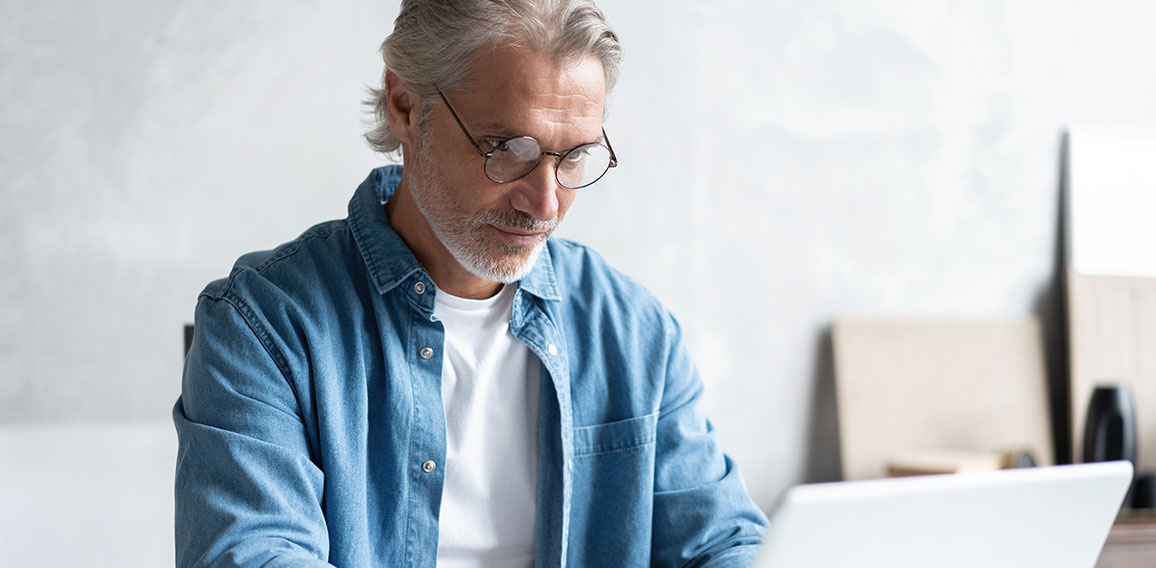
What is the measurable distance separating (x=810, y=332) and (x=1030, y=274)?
2.48 ft

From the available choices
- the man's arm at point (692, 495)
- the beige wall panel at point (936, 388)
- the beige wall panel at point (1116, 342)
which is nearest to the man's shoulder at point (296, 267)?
the man's arm at point (692, 495)

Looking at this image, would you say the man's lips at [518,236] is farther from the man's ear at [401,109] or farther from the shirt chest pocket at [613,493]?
the shirt chest pocket at [613,493]

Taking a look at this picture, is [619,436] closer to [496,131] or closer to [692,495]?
[692,495]

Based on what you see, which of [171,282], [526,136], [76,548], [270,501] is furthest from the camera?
[171,282]

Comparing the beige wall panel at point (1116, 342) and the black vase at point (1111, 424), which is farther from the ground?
the beige wall panel at point (1116, 342)

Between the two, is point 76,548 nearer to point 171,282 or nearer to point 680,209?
point 171,282

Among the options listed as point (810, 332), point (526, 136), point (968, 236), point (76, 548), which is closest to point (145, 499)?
point (76, 548)

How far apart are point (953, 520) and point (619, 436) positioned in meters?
0.69

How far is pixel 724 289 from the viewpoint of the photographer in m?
2.89

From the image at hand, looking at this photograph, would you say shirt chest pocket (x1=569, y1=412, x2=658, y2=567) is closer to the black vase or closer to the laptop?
the laptop

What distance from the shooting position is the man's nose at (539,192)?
1.38 metres

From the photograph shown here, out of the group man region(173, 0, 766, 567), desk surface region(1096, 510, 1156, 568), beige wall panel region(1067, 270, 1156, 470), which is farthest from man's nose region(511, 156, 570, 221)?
beige wall panel region(1067, 270, 1156, 470)

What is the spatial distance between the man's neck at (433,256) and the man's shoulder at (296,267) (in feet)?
0.26

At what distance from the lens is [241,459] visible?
4.01 feet
